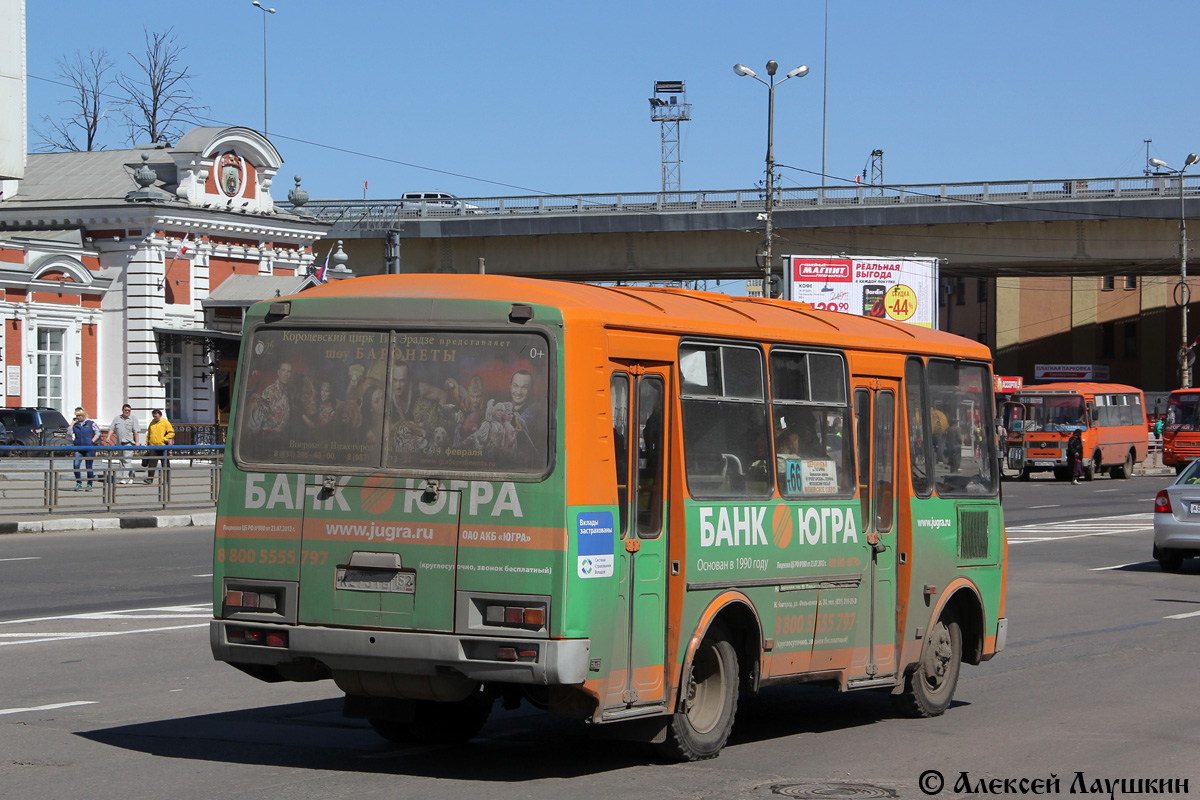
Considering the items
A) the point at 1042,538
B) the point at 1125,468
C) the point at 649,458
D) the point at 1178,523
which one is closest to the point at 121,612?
the point at 649,458

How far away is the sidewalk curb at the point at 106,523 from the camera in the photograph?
25531mm

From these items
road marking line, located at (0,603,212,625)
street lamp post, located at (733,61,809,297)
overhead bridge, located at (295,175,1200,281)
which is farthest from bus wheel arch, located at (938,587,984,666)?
overhead bridge, located at (295,175,1200,281)

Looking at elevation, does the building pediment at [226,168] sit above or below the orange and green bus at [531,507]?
above

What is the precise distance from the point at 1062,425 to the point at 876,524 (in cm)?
4216

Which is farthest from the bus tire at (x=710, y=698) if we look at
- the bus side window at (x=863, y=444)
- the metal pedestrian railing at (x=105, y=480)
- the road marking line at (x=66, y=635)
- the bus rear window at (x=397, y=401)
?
the metal pedestrian railing at (x=105, y=480)

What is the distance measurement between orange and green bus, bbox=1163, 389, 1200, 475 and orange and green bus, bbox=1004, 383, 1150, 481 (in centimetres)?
190

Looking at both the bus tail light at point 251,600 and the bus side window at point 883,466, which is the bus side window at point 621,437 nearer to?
the bus tail light at point 251,600

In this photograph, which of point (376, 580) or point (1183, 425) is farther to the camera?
point (1183, 425)

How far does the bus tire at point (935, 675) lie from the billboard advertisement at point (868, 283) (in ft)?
139

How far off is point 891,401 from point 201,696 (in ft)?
16.6

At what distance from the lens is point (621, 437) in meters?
7.80

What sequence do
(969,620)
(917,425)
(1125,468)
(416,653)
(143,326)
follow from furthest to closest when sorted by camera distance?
(1125,468) → (143,326) → (969,620) → (917,425) → (416,653)

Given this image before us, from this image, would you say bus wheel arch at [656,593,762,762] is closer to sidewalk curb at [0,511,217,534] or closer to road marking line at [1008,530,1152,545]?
road marking line at [1008,530,1152,545]

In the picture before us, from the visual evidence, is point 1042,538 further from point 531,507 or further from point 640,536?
point 531,507
